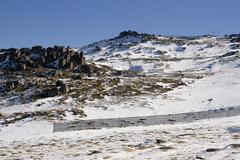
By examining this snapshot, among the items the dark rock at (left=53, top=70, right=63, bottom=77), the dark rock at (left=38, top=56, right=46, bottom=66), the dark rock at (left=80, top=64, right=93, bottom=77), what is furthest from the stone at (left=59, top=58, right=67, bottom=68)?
the dark rock at (left=53, top=70, right=63, bottom=77)

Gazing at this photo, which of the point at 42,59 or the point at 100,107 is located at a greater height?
the point at 42,59

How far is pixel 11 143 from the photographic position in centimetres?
2859

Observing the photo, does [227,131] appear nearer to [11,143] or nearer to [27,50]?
[11,143]

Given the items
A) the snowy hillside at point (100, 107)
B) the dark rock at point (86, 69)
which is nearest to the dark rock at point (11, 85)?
the snowy hillside at point (100, 107)

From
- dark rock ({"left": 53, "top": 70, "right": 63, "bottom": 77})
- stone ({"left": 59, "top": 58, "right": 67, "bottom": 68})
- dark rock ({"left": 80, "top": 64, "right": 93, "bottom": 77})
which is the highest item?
stone ({"left": 59, "top": 58, "right": 67, "bottom": 68})

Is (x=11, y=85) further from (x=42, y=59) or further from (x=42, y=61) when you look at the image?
(x=42, y=59)

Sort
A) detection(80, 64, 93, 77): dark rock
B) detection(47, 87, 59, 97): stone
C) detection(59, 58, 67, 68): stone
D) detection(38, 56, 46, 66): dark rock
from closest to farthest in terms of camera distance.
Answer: detection(47, 87, 59, 97): stone < detection(80, 64, 93, 77): dark rock < detection(59, 58, 67, 68): stone < detection(38, 56, 46, 66): dark rock

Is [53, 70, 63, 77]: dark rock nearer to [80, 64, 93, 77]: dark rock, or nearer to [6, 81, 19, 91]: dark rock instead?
[80, 64, 93, 77]: dark rock

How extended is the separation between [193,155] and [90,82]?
43.5 meters

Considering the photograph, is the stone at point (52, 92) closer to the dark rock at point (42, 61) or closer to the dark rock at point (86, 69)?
the dark rock at point (86, 69)

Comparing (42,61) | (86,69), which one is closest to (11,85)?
(86,69)

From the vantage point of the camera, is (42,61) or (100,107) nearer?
(100,107)

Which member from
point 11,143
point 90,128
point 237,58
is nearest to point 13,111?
point 90,128

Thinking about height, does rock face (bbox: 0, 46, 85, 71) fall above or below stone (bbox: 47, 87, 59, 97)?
above
